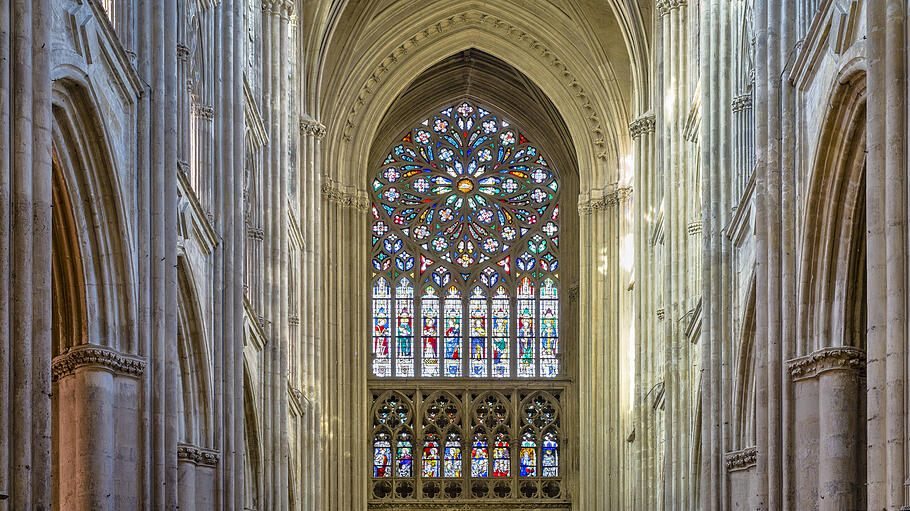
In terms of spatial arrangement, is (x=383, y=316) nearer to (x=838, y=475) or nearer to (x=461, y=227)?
(x=461, y=227)

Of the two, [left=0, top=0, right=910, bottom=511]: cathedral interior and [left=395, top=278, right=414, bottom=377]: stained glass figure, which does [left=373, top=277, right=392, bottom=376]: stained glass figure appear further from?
[left=395, top=278, right=414, bottom=377]: stained glass figure

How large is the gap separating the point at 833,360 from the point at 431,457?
3029 cm

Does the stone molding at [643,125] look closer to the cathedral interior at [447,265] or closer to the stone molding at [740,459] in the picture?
the cathedral interior at [447,265]

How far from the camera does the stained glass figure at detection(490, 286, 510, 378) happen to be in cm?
4872

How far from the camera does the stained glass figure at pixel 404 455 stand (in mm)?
47375

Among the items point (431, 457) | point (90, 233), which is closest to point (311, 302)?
point (431, 457)

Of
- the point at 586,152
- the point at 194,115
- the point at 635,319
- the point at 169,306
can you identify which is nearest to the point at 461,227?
the point at 586,152

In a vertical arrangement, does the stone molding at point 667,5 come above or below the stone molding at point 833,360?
above

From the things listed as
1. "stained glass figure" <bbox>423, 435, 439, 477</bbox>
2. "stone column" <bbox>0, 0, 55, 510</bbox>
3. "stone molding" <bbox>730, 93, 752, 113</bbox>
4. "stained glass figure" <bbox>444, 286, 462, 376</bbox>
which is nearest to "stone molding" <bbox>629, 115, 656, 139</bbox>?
"stone molding" <bbox>730, 93, 752, 113</bbox>

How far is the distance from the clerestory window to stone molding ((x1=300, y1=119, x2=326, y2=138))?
11.8m

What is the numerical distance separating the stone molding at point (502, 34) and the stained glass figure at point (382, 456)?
9646 millimetres

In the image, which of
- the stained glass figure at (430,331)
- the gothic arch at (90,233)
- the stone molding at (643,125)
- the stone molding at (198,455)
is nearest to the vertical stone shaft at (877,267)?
the gothic arch at (90,233)

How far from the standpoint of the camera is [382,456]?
47.5m

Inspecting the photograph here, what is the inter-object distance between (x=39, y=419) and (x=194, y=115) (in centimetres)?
1083
